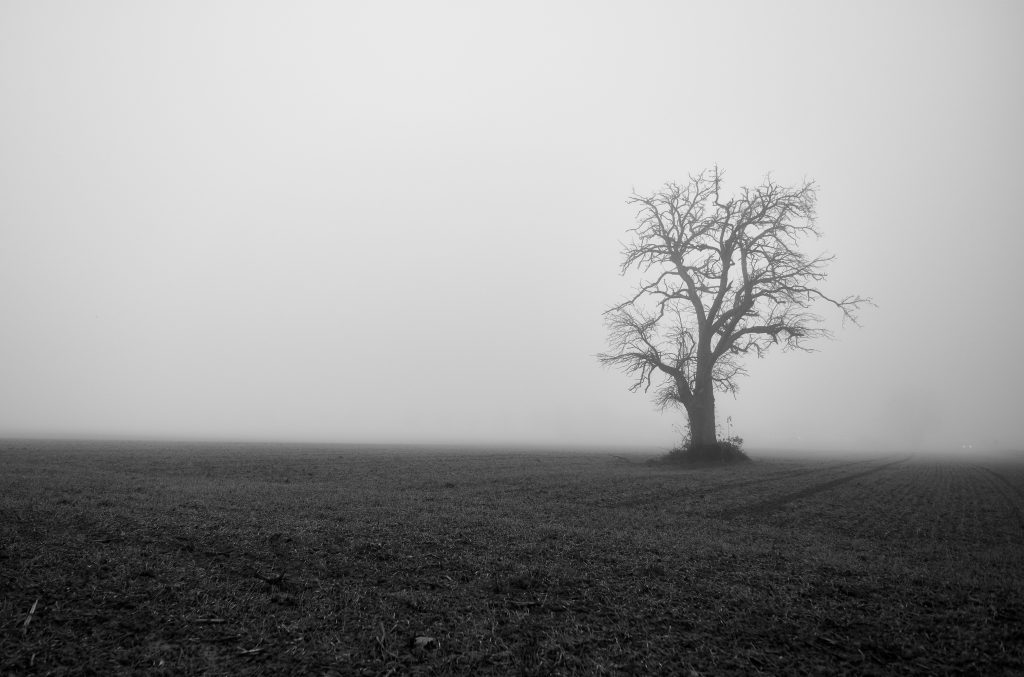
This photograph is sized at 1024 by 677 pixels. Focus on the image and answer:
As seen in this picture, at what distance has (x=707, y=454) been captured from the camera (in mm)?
29359

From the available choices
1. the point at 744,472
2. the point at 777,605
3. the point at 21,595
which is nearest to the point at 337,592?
the point at 21,595

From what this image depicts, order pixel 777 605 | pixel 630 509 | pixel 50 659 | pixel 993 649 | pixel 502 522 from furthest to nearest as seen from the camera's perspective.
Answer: pixel 630 509 < pixel 502 522 < pixel 777 605 < pixel 993 649 < pixel 50 659

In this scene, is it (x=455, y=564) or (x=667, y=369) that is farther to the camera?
(x=667, y=369)

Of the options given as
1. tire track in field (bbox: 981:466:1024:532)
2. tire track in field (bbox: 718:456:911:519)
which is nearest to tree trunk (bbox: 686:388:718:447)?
tire track in field (bbox: 718:456:911:519)

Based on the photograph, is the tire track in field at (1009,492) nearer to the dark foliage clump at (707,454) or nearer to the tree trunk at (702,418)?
the dark foliage clump at (707,454)

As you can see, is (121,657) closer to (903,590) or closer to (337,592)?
(337,592)

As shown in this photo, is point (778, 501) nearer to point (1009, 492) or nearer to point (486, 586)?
point (1009, 492)

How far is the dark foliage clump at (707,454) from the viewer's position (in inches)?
1142

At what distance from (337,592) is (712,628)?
201 inches

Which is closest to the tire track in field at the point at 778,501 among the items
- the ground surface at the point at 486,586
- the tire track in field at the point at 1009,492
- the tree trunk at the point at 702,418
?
the ground surface at the point at 486,586

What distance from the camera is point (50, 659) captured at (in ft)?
16.4

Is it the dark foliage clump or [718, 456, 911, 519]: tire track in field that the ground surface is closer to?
[718, 456, 911, 519]: tire track in field

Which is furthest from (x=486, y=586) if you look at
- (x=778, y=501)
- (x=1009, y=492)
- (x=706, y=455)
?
(x=706, y=455)

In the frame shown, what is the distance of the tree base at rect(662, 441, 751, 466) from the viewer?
28.9m
